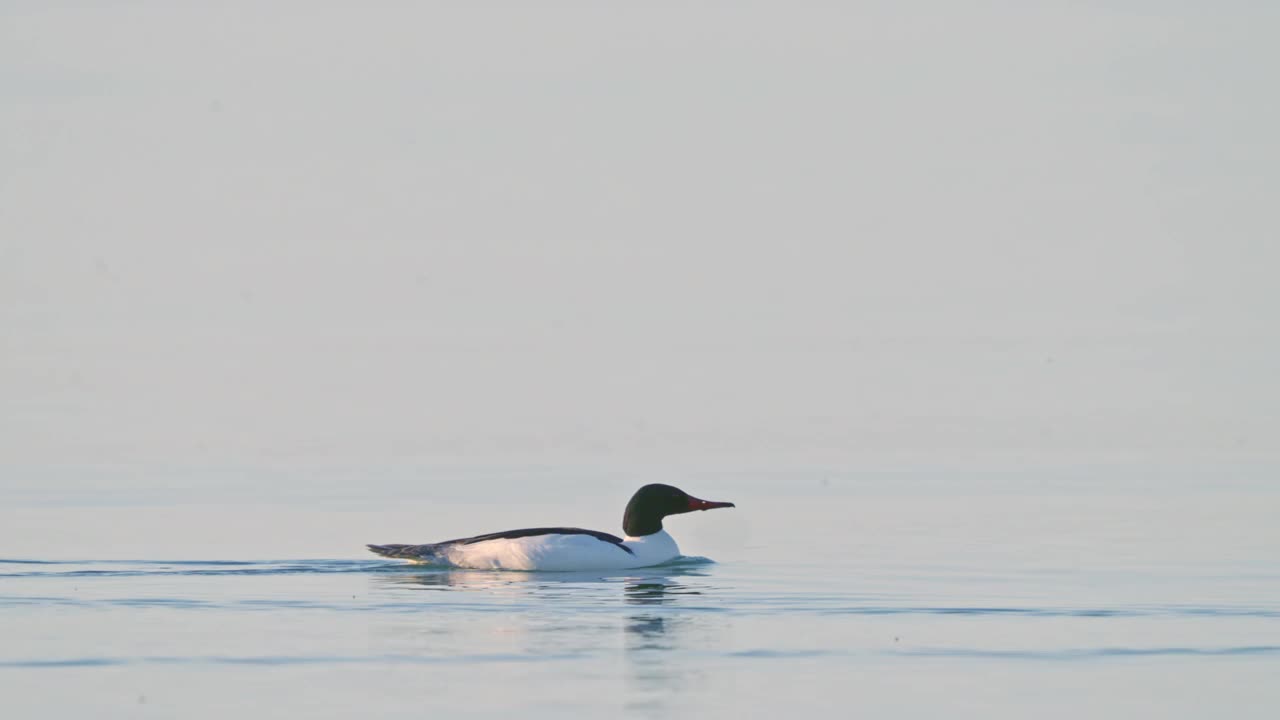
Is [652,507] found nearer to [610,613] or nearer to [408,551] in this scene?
[408,551]

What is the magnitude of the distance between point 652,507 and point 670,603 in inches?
170

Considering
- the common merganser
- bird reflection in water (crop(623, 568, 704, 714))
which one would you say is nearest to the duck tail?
the common merganser

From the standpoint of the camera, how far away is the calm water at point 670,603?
566 inches

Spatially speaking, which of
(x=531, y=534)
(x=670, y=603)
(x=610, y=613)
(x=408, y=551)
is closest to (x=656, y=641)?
(x=610, y=613)

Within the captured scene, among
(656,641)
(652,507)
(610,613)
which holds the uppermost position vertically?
(652,507)

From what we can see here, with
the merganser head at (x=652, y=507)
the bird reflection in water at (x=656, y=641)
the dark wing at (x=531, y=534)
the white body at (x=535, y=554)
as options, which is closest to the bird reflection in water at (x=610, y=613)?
the bird reflection in water at (x=656, y=641)

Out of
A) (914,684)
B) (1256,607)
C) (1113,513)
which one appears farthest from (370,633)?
(1113,513)

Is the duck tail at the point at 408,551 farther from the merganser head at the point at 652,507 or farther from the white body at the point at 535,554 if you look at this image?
the merganser head at the point at 652,507

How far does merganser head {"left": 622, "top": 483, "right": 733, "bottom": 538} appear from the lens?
75.6 feet

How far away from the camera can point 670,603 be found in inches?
743

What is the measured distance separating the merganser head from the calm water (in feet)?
1.85

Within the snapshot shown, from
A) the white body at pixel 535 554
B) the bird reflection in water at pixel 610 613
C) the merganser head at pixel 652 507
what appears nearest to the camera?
the bird reflection in water at pixel 610 613

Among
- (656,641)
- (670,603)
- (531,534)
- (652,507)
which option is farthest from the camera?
(652,507)

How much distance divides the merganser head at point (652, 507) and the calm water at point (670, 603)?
56 cm
